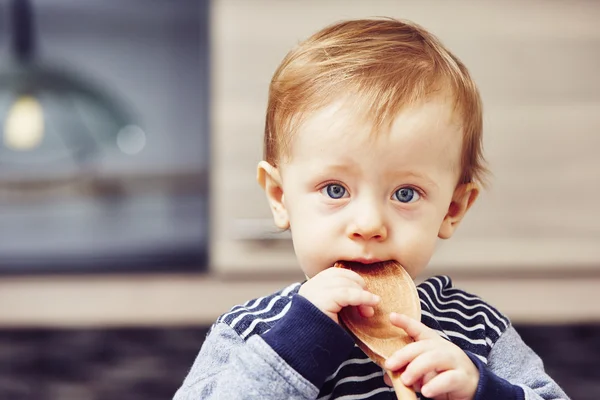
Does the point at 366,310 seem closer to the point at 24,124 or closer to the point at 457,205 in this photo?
the point at 457,205

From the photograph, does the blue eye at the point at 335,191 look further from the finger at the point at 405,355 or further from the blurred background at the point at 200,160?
the blurred background at the point at 200,160

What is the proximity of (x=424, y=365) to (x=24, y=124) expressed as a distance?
3.20 feet

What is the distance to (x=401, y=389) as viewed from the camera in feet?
1.76

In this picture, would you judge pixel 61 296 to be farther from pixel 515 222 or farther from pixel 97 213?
pixel 515 222

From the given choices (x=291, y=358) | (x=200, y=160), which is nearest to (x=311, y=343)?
(x=291, y=358)

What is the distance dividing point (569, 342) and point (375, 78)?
108cm

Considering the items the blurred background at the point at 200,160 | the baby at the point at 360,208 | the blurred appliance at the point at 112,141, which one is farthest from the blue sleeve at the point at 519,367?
the blurred appliance at the point at 112,141

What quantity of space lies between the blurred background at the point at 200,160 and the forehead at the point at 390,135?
2.17 ft

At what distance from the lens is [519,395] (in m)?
0.58

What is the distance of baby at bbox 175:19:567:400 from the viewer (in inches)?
22.0

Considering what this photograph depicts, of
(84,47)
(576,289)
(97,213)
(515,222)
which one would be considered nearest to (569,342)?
(576,289)

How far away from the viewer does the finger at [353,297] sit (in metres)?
0.56

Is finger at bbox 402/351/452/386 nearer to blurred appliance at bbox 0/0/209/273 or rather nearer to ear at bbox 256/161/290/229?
ear at bbox 256/161/290/229

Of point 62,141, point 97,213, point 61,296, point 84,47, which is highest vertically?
point 84,47
